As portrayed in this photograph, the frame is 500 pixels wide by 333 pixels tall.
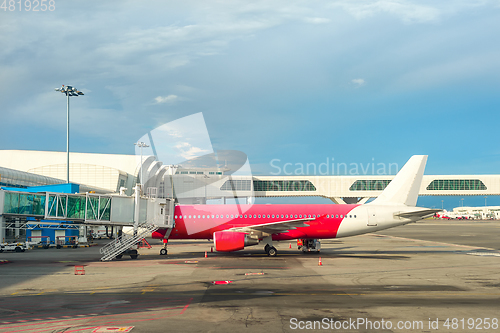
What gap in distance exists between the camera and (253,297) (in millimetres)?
14359

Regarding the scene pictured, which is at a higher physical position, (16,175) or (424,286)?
(16,175)

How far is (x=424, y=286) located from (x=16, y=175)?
59988 millimetres

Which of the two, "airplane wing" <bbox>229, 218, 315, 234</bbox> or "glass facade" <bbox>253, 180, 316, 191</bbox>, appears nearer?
"airplane wing" <bbox>229, 218, 315, 234</bbox>

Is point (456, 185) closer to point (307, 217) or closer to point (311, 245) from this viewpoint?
point (311, 245)

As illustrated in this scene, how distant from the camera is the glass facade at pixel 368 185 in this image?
311 ft

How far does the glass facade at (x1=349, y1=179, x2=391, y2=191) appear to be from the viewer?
9494 cm

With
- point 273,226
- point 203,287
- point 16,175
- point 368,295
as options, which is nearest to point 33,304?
point 203,287

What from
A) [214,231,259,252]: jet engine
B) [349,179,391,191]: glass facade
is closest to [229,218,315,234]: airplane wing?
[214,231,259,252]: jet engine

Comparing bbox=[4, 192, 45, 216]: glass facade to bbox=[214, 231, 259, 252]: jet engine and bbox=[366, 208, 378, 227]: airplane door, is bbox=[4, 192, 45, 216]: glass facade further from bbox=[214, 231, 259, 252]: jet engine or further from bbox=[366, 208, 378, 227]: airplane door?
bbox=[366, 208, 378, 227]: airplane door

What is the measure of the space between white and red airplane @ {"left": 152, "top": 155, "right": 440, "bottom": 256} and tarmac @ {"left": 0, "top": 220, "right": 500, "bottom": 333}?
593cm

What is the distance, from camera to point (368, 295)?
48.0ft

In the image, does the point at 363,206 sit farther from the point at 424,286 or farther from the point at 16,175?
the point at 16,175

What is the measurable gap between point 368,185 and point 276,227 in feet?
242

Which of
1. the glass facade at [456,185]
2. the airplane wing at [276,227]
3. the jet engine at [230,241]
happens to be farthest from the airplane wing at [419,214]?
the glass facade at [456,185]
